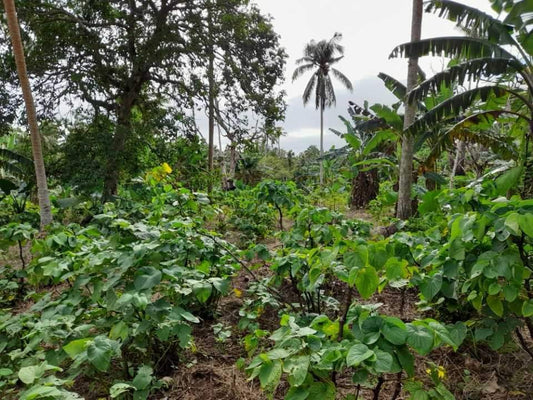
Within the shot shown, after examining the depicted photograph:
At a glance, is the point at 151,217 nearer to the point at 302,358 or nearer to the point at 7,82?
the point at 302,358

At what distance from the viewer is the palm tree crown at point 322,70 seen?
1001 inches

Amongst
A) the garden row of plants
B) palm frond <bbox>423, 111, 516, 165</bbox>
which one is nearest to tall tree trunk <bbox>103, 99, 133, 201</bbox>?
the garden row of plants

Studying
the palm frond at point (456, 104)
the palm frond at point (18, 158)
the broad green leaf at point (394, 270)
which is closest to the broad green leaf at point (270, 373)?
the broad green leaf at point (394, 270)

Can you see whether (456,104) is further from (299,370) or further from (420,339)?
(299,370)

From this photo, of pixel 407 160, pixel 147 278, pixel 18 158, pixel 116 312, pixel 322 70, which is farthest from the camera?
pixel 322 70

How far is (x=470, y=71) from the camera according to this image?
17.7ft

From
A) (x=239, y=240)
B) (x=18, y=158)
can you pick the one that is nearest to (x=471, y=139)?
(x=239, y=240)

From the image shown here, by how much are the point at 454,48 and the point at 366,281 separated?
5.58 m

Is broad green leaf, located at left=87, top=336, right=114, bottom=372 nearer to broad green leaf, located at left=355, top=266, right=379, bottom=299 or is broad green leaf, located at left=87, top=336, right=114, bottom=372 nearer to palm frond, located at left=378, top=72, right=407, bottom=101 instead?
broad green leaf, located at left=355, top=266, right=379, bottom=299

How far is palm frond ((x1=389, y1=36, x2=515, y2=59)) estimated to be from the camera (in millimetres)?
5398

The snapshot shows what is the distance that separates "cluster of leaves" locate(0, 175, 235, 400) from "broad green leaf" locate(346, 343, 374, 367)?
3.10 feet

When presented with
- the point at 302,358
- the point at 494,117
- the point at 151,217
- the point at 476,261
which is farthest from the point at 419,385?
the point at 494,117

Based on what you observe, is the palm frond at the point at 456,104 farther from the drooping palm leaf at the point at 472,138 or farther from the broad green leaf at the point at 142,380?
the broad green leaf at the point at 142,380

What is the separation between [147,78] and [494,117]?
25.1 ft
